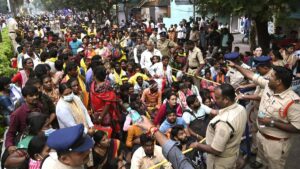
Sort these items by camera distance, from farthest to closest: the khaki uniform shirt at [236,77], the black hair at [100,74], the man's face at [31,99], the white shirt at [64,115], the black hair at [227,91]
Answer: the khaki uniform shirt at [236,77], the black hair at [100,74], the white shirt at [64,115], the man's face at [31,99], the black hair at [227,91]

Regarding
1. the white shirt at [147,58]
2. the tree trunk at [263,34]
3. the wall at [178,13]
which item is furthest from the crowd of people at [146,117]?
the wall at [178,13]

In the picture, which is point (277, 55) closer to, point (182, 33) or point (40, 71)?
point (40, 71)

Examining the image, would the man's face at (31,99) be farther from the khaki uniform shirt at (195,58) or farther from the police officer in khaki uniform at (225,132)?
the khaki uniform shirt at (195,58)

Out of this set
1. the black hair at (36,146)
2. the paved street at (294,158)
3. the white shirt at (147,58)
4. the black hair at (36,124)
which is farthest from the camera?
the white shirt at (147,58)

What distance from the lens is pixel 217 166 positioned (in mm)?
3850

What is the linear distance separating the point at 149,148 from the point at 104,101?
5.07 ft

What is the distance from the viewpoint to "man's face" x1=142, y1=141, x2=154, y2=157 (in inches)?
172

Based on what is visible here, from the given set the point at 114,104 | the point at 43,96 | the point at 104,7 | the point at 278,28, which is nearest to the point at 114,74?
the point at 114,104

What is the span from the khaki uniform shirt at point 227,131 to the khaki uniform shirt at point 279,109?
26.8 inches

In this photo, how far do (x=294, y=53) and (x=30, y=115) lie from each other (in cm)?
626

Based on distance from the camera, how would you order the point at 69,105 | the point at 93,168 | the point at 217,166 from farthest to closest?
the point at 69,105, the point at 93,168, the point at 217,166

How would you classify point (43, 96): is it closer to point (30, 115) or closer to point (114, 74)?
point (30, 115)

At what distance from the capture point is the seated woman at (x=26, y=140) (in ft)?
11.9

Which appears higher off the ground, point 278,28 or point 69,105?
point 278,28
